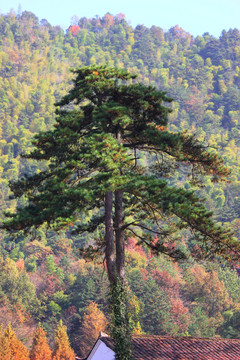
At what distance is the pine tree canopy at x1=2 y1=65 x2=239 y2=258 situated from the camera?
14305 mm

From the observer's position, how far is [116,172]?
1470 cm

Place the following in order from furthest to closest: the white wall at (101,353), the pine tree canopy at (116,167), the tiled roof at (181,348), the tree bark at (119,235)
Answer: the tree bark at (119,235)
the white wall at (101,353)
the tiled roof at (181,348)
the pine tree canopy at (116,167)

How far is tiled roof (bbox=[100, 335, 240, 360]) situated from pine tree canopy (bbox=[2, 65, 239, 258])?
239 centimetres

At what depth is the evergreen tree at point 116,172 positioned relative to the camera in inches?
564

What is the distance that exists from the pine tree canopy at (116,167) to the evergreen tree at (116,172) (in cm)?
2

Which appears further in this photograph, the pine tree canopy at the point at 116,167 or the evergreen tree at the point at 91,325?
the evergreen tree at the point at 91,325

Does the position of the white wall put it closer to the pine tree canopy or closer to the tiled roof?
the tiled roof

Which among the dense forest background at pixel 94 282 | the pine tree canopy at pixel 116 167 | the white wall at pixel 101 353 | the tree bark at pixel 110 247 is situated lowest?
the white wall at pixel 101 353

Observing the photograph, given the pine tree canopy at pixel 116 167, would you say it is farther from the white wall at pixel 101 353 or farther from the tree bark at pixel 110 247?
the white wall at pixel 101 353

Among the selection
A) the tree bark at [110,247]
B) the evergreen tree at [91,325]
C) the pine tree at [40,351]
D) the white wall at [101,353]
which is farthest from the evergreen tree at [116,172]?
the evergreen tree at [91,325]

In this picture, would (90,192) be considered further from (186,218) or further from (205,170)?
(205,170)

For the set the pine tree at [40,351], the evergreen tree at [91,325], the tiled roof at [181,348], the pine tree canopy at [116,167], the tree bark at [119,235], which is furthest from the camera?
the evergreen tree at [91,325]

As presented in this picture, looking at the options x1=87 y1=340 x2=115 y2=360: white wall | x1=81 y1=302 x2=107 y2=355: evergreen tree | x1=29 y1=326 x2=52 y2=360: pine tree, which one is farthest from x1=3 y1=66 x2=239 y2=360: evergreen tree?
x1=81 y1=302 x2=107 y2=355: evergreen tree

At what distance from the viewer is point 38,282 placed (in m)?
78.1
